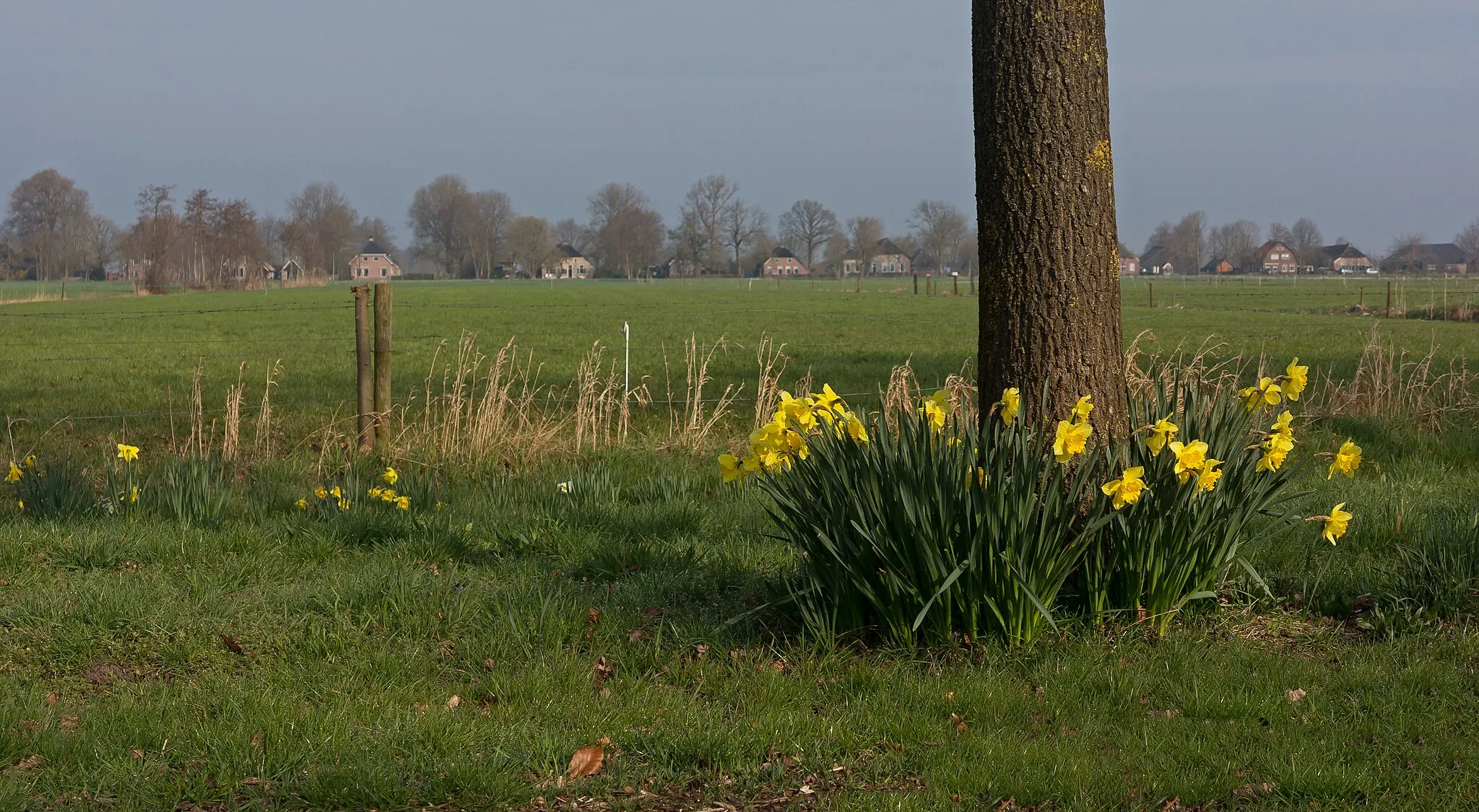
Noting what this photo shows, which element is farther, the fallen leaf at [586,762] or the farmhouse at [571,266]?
the farmhouse at [571,266]

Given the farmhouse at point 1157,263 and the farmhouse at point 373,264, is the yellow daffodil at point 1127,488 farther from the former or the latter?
the farmhouse at point 1157,263

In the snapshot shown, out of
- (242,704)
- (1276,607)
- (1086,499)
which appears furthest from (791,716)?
(1276,607)

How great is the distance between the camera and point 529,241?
133625mm

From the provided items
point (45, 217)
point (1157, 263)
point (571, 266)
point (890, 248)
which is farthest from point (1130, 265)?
point (45, 217)

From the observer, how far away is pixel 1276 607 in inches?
177

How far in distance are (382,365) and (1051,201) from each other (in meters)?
6.20

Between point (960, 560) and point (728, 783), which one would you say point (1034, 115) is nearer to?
point (960, 560)

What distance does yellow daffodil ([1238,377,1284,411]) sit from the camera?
450 centimetres

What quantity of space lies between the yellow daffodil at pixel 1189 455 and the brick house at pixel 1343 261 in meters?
153

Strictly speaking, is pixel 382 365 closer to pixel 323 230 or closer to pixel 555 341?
pixel 555 341

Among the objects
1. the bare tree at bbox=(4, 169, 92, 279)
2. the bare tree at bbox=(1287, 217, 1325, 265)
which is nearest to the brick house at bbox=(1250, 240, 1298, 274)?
the bare tree at bbox=(1287, 217, 1325, 265)

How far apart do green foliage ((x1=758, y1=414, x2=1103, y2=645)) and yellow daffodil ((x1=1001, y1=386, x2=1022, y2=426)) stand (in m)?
0.06

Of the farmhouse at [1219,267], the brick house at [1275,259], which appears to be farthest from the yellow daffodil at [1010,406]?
the farmhouse at [1219,267]

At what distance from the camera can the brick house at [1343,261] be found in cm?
14375
